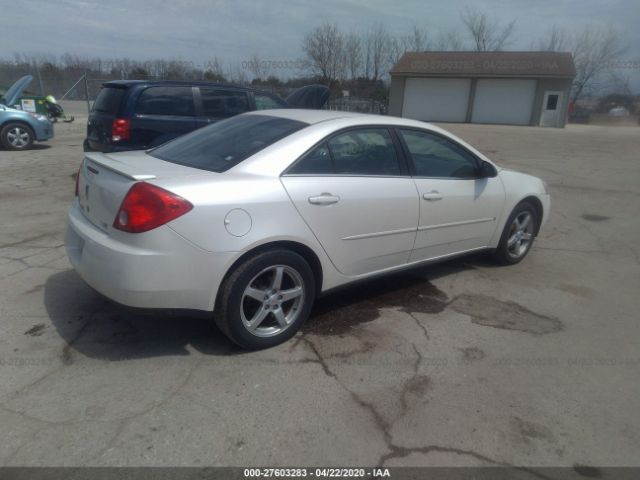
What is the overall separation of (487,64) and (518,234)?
3375 cm

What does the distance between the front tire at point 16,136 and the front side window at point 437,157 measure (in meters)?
11.8

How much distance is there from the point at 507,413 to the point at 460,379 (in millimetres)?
369

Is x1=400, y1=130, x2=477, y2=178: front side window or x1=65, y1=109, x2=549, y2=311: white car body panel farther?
x1=400, y1=130, x2=477, y2=178: front side window

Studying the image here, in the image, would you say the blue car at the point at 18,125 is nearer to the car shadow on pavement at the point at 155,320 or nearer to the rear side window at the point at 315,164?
the car shadow on pavement at the point at 155,320

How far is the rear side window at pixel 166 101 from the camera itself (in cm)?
705

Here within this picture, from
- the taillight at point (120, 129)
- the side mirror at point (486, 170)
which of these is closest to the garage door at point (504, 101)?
the taillight at point (120, 129)

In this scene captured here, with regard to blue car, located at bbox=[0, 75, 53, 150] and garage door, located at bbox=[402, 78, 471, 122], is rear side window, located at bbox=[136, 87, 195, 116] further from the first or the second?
garage door, located at bbox=[402, 78, 471, 122]

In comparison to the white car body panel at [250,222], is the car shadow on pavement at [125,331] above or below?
below

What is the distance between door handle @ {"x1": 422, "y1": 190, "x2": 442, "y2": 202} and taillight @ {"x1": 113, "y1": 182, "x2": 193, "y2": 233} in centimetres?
198

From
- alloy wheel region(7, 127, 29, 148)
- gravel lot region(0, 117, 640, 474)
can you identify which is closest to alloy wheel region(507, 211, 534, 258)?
gravel lot region(0, 117, 640, 474)

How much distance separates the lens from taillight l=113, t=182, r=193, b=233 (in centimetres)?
270

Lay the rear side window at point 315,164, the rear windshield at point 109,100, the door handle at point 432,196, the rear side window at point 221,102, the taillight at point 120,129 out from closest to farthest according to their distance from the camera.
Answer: the rear side window at point 315,164 < the door handle at point 432,196 < the taillight at point 120,129 < the rear windshield at point 109,100 < the rear side window at point 221,102

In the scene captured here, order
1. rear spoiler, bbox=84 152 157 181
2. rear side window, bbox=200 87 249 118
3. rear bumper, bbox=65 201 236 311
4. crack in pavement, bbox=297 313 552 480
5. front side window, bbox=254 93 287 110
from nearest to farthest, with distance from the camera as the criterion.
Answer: crack in pavement, bbox=297 313 552 480, rear bumper, bbox=65 201 236 311, rear spoiler, bbox=84 152 157 181, rear side window, bbox=200 87 249 118, front side window, bbox=254 93 287 110

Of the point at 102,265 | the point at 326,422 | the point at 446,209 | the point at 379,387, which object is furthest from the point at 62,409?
the point at 446,209
